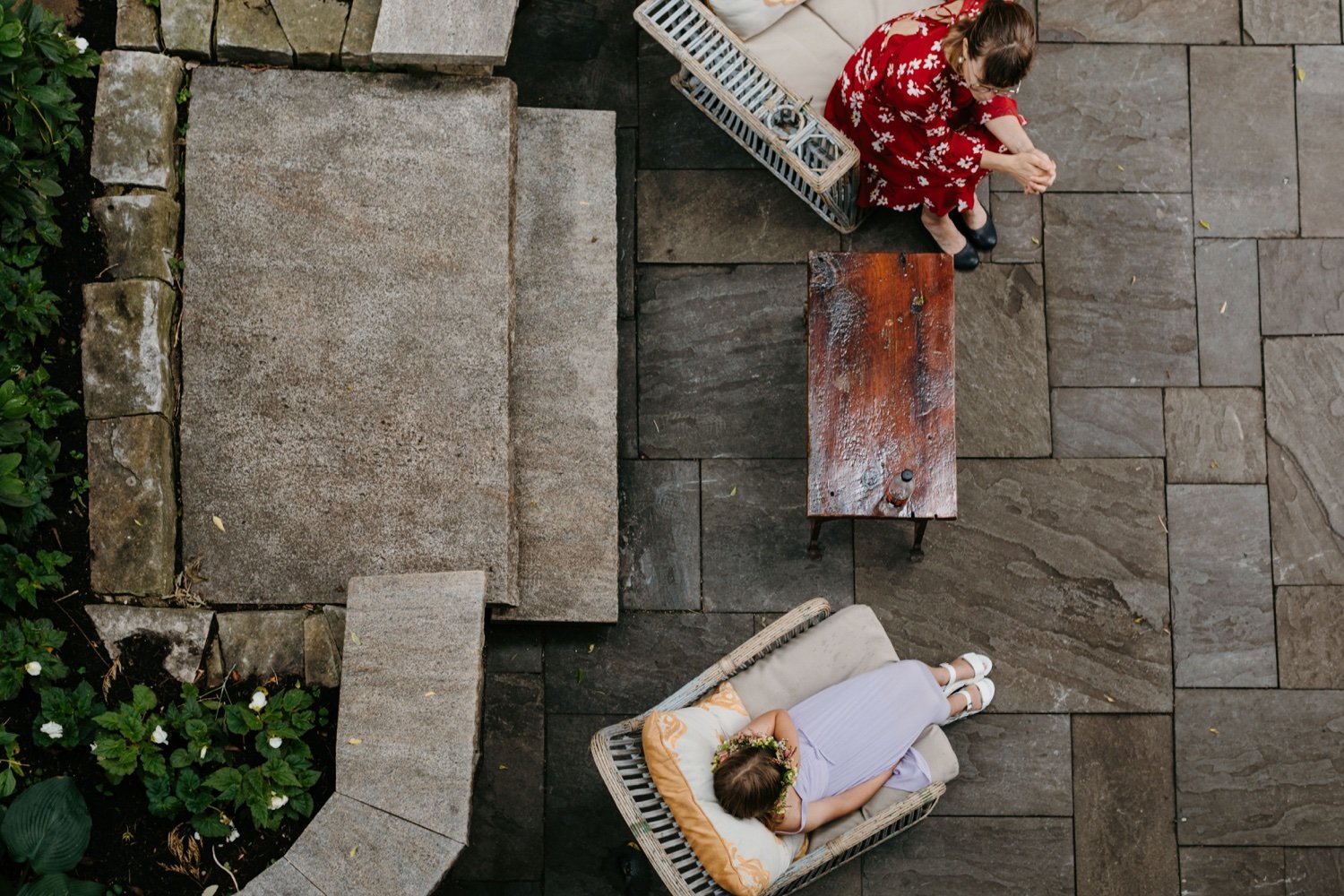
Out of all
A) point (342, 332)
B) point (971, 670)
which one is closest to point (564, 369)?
point (342, 332)

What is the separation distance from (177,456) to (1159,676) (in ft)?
12.2

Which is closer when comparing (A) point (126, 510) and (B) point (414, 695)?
(B) point (414, 695)

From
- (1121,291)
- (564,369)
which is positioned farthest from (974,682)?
(564,369)

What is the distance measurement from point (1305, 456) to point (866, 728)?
Result: 2191 millimetres

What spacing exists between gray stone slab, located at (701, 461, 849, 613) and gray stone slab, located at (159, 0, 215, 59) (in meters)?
2.39

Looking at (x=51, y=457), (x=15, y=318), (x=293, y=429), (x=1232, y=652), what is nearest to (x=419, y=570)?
(x=293, y=429)

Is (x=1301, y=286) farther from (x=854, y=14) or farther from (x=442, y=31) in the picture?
(x=442, y=31)

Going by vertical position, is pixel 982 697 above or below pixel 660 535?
below

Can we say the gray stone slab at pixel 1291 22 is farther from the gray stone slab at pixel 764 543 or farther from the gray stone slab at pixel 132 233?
the gray stone slab at pixel 132 233

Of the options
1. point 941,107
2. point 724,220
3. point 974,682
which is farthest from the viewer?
point 724,220

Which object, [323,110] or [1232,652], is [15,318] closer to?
[323,110]

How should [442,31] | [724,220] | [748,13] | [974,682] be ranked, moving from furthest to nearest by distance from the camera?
1. [724,220]
2. [974,682]
3. [748,13]
4. [442,31]

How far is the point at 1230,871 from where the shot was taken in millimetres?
4234

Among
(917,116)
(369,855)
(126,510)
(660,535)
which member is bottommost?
(369,855)
